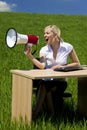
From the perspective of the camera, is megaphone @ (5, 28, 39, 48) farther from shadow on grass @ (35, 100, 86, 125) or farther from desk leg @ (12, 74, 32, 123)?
shadow on grass @ (35, 100, 86, 125)

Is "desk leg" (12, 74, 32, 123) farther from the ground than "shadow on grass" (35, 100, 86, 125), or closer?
farther from the ground

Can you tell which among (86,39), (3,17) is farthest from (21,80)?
(3,17)

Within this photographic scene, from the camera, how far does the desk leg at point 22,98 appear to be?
553 centimetres

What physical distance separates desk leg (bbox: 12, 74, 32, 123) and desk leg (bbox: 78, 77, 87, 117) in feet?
3.97

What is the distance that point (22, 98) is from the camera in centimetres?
572

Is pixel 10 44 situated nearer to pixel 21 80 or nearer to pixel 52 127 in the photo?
pixel 21 80

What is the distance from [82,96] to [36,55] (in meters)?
9.27

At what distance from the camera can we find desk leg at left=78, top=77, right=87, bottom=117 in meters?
6.67

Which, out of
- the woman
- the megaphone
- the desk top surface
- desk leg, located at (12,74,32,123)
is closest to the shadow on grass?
the woman

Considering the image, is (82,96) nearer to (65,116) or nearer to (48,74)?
(65,116)

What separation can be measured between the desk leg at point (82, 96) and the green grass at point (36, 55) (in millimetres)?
113

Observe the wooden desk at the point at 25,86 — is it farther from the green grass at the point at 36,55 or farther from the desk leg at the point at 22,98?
the green grass at the point at 36,55

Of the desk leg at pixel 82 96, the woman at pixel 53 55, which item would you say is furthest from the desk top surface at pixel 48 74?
the desk leg at pixel 82 96

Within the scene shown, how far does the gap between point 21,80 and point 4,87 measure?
9.01ft
